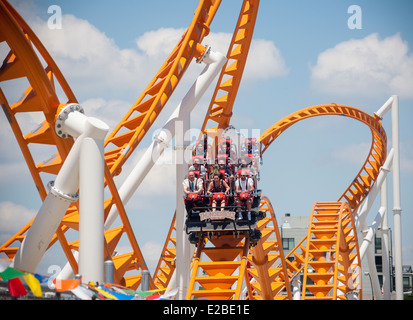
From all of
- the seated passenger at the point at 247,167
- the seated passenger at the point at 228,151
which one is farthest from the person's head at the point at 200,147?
the seated passenger at the point at 247,167

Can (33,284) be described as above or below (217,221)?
below

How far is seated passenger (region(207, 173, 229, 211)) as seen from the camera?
1370 centimetres

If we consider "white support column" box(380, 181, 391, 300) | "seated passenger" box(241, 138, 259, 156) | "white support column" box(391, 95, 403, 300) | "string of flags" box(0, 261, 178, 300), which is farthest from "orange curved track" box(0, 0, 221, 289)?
"white support column" box(380, 181, 391, 300)

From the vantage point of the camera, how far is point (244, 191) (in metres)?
13.7

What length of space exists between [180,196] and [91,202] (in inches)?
275

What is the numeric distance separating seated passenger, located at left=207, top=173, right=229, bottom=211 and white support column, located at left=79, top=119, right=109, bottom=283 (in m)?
4.17

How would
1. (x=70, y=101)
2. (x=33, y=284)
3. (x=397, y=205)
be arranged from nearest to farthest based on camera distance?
1. (x=33, y=284)
2. (x=70, y=101)
3. (x=397, y=205)

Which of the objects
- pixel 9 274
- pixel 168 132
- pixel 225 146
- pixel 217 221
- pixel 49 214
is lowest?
pixel 9 274

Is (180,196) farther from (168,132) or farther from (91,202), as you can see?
(91,202)

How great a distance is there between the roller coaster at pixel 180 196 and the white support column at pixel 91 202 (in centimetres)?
4

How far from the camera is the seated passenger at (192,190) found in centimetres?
1365

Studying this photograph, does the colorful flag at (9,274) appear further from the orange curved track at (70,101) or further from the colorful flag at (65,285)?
the orange curved track at (70,101)

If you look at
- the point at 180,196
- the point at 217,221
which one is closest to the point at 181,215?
the point at 180,196
